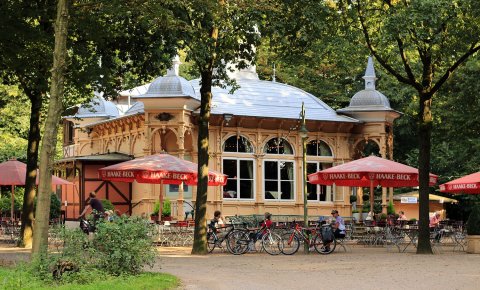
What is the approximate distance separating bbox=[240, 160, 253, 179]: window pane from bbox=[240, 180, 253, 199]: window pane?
0.68ft

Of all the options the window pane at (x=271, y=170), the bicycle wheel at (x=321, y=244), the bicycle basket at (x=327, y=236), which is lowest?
the bicycle wheel at (x=321, y=244)

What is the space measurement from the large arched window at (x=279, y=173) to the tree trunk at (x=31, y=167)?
40.5 feet

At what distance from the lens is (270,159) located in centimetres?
3509

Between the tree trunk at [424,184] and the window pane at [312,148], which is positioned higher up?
the window pane at [312,148]

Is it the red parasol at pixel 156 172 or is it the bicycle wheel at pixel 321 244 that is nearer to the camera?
the bicycle wheel at pixel 321 244

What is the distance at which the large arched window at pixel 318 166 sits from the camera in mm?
36406

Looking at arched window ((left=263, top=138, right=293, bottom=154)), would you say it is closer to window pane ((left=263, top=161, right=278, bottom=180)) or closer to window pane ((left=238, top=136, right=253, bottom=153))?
window pane ((left=263, top=161, right=278, bottom=180))

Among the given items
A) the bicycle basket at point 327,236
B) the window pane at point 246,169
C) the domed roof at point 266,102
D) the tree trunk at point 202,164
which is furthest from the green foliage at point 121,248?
the window pane at point 246,169

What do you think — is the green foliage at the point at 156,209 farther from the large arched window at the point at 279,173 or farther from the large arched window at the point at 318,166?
the large arched window at the point at 318,166

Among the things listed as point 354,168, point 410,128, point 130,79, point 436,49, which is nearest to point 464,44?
point 436,49

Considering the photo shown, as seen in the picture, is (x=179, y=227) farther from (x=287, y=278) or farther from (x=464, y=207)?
(x=464, y=207)

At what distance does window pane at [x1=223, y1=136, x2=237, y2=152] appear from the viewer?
1353 inches

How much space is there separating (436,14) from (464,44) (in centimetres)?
357

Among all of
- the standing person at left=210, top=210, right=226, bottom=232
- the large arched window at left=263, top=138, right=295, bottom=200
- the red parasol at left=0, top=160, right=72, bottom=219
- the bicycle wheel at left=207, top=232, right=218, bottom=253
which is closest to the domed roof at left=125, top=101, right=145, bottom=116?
the large arched window at left=263, top=138, right=295, bottom=200
